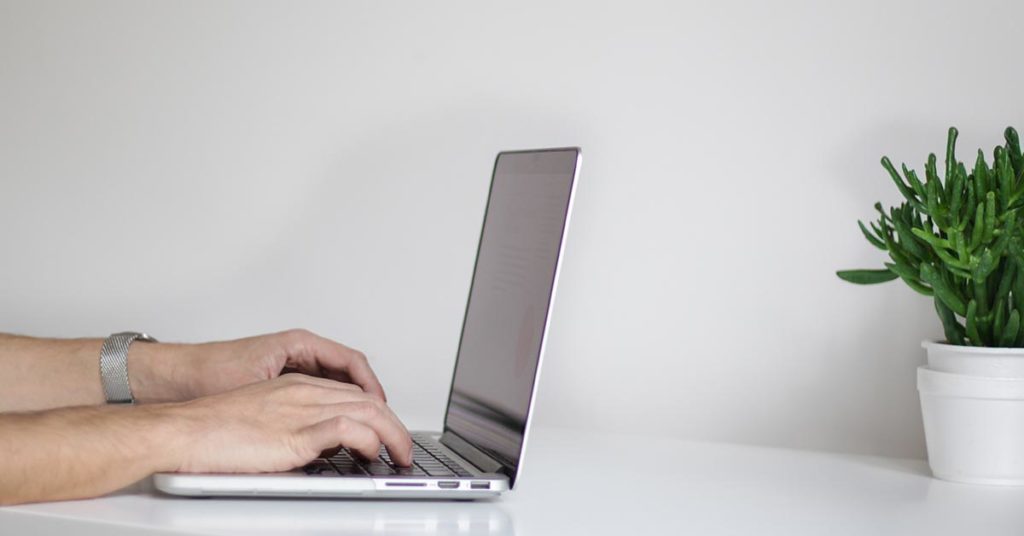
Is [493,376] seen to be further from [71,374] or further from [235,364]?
[71,374]

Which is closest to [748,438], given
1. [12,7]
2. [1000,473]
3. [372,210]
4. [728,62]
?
[1000,473]

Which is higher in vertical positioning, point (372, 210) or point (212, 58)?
point (212, 58)

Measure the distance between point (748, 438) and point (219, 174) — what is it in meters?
0.81

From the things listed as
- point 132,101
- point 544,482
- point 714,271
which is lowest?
point 544,482

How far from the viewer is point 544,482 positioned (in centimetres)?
106

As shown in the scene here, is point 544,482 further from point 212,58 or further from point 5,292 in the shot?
point 5,292

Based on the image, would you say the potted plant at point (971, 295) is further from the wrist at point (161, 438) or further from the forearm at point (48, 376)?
the forearm at point (48, 376)

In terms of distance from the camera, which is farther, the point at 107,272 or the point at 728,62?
the point at 107,272

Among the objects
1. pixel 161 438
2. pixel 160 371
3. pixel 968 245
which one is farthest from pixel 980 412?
pixel 160 371

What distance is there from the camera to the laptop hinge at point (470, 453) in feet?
3.27

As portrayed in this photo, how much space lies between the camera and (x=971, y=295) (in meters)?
1.10

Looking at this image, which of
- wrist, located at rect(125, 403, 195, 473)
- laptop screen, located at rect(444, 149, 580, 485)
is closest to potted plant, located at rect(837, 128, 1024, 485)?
laptop screen, located at rect(444, 149, 580, 485)

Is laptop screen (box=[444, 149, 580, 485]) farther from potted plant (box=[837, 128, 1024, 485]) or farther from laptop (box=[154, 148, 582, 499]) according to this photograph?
potted plant (box=[837, 128, 1024, 485])

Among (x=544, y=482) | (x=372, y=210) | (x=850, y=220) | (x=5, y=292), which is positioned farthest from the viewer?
(x=5, y=292)
